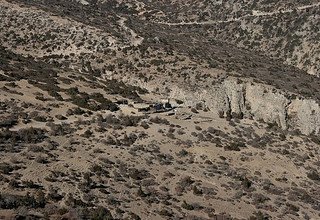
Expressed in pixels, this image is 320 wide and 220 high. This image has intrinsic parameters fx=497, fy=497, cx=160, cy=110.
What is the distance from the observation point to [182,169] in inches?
1861

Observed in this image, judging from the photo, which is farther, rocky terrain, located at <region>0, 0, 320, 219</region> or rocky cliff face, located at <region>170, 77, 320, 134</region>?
rocky cliff face, located at <region>170, 77, 320, 134</region>

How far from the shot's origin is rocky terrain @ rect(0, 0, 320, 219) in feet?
131

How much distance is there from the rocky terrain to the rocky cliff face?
0.16 meters

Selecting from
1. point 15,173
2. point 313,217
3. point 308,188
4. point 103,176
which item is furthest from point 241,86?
point 15,173

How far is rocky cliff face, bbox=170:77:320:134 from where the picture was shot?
6881 cm

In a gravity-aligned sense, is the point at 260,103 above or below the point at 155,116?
above

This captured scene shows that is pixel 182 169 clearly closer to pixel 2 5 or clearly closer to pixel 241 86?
pixel 241 86

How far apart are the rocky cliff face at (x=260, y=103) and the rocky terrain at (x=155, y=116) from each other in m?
0.16

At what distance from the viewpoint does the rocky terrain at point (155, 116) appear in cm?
3997

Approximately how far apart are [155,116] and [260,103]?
1880cm

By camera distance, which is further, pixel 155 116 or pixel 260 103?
pixel 260 103

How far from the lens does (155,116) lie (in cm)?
5941

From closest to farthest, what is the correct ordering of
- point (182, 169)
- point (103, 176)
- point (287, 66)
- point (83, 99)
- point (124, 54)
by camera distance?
point (103, 176)
point (182, 169)
point (83, 99)
point (124, 54)
point (287, 66)

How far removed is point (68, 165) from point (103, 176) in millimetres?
3108
